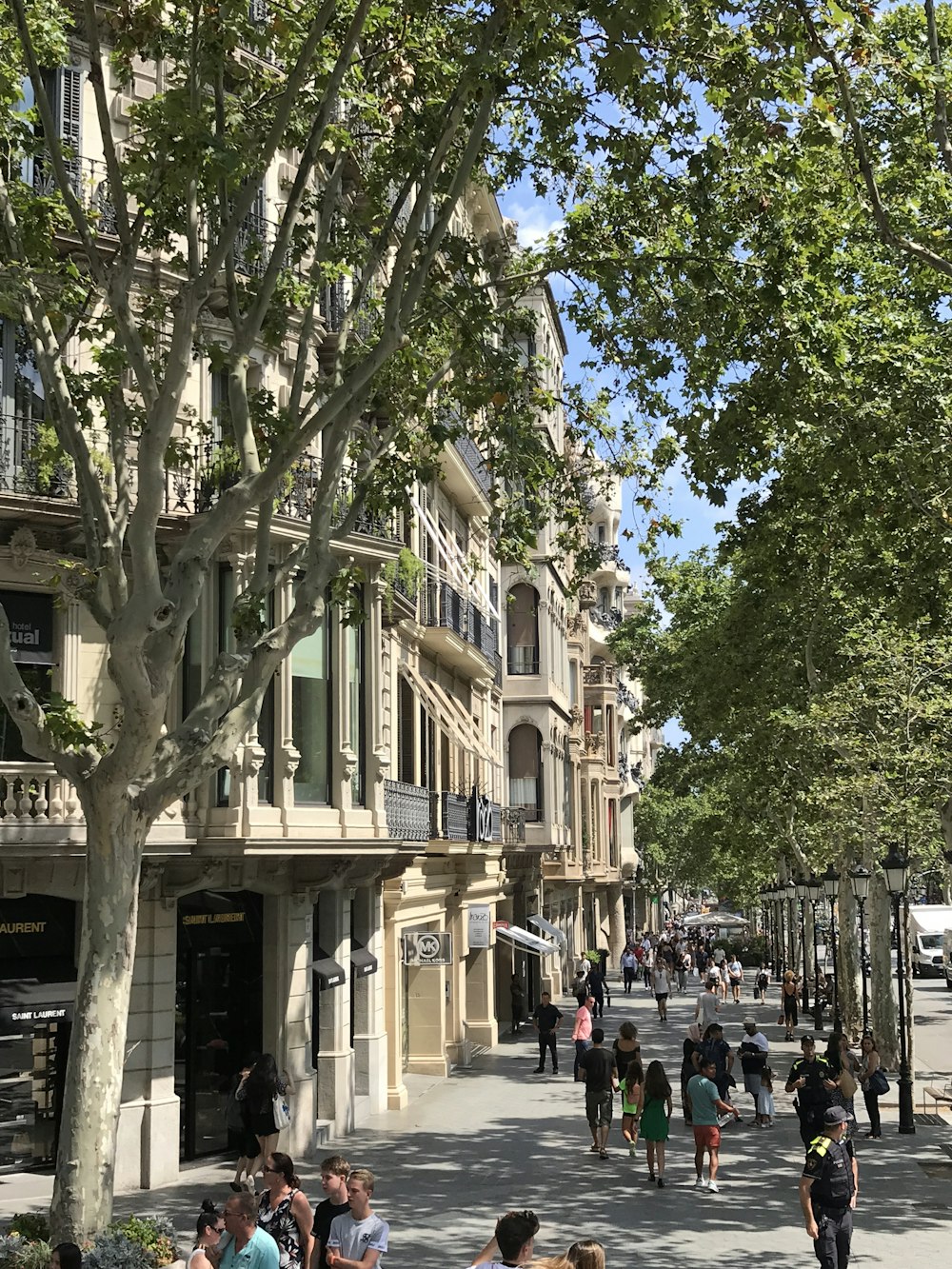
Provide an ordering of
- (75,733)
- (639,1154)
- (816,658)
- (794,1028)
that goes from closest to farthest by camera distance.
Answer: (75,733), (639,1154), (816,658), (794,1028)

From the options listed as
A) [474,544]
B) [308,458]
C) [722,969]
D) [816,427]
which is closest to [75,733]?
[816,427]

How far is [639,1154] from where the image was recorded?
20.3m

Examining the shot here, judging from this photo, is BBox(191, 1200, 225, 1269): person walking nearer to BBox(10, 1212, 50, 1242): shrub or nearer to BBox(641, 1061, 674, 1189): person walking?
BBox(10, 1212, 50, 1242): shrub

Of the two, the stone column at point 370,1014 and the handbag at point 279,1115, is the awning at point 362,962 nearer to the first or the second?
the stone column at point 370,1014

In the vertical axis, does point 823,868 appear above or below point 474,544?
below

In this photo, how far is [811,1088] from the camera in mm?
14945

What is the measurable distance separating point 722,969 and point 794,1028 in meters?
13.3

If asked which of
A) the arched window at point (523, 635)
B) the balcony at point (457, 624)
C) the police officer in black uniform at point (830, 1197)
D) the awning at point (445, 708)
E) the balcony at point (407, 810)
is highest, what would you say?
the arched window at point (523, 635)

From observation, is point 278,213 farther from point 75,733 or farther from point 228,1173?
point 228,1173

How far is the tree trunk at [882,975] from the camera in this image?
27.1 metres

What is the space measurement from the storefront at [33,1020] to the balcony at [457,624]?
38.7 ft

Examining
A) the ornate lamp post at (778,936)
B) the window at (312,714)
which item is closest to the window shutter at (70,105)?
the window at (312,714)

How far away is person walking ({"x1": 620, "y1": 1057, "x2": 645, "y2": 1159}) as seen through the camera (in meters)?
19.5

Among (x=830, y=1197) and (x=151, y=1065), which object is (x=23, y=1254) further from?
(x=151, y=1065)
